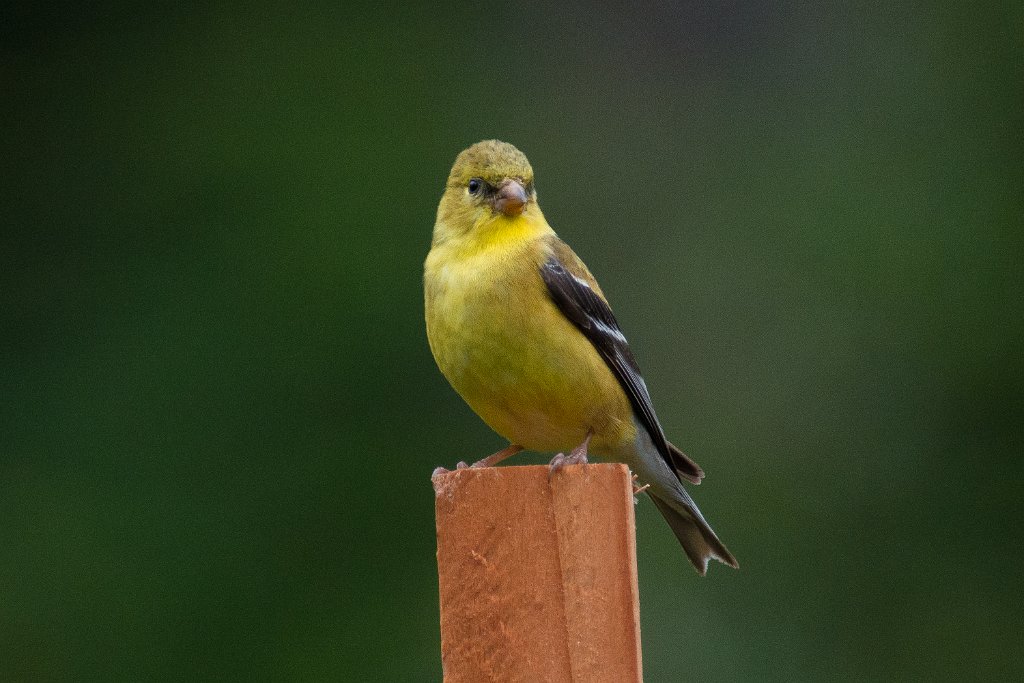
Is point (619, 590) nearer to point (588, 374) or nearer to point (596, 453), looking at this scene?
point (588, 374)

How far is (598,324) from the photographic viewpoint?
396cm

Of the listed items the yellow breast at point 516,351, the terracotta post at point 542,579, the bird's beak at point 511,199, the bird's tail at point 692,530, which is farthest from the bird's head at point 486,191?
the terracotta post at point 542,579

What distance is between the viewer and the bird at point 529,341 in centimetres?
363

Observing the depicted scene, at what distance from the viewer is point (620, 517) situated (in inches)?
92.7

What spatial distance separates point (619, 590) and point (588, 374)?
4.76 feet

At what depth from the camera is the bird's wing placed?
3826mm

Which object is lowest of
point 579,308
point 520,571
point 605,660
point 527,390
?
point 605,660

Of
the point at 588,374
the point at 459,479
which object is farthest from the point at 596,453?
the point at 459,479

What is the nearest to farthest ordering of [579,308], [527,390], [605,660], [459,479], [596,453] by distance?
[605,660], [459,479], [527,390], [579,308], [596,453]

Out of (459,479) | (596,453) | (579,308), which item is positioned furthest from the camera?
(596,453)

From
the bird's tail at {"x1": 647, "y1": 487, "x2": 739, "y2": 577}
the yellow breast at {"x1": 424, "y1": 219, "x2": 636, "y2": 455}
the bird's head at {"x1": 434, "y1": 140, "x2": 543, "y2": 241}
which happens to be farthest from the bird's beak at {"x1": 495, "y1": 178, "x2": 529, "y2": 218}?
the bird's tail at {"x1": 647, "y1": 487, "x2": 739, "y2": 577}

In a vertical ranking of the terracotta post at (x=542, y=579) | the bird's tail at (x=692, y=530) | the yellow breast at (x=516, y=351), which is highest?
the yellow breast at (x=516, y=351)

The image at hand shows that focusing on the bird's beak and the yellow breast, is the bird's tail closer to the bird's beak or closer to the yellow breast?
the yellow breast

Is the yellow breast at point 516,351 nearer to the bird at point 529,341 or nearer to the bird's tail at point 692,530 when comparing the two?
the bird at point 529,341
